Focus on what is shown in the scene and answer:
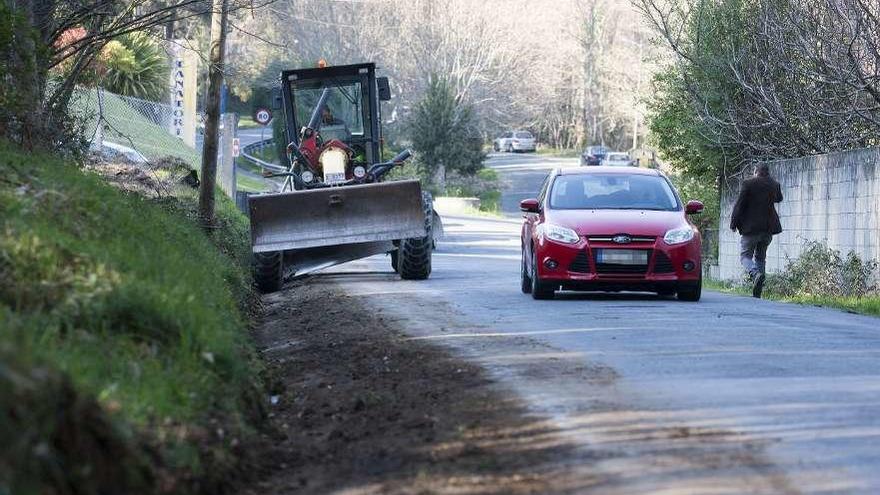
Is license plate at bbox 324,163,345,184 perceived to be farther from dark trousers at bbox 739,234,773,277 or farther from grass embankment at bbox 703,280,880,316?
grass embankment at bbox 703,280,880,316

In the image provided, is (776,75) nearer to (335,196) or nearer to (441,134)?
(335,196)

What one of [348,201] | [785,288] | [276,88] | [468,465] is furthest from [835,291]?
[468,465]

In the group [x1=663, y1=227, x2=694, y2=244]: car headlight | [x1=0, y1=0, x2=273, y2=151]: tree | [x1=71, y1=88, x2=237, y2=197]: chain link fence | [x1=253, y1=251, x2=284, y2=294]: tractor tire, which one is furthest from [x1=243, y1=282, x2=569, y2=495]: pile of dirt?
[x1=71, y1=88, x2=237, y2=197]: chain link fence

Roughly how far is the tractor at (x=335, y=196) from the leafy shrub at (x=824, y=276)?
211 inches

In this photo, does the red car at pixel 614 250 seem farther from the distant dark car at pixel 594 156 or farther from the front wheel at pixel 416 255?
the distant dark car at pixel 594 156

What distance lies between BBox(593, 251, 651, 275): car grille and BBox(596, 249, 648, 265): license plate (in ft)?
0.13

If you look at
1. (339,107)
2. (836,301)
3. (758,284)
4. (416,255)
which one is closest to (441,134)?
(339,107)

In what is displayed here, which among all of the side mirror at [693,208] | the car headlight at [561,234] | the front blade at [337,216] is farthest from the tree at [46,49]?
the side mirror at [693,208]

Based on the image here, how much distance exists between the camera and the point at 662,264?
1697 centimetres

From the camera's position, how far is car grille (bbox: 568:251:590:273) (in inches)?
664

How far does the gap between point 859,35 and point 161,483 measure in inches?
706

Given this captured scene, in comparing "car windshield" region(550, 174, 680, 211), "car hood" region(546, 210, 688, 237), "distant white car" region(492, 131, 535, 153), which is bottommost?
"distant white car" region(492, 131, 535, 153)

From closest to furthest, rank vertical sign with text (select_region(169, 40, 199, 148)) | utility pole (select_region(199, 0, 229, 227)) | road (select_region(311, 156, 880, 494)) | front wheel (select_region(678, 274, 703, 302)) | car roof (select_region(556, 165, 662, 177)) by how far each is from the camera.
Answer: road (select_region(311, 156, 880, 494)), front wheel (select_region(678, 274, 703, 302)), car roof (select_region(556, 165, 662, 177)), utility pole (select_region(199, 0, 229, 227)), vertical sign with text (select_region(169, 40, 199, 148))

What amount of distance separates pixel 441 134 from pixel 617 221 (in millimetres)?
52359
